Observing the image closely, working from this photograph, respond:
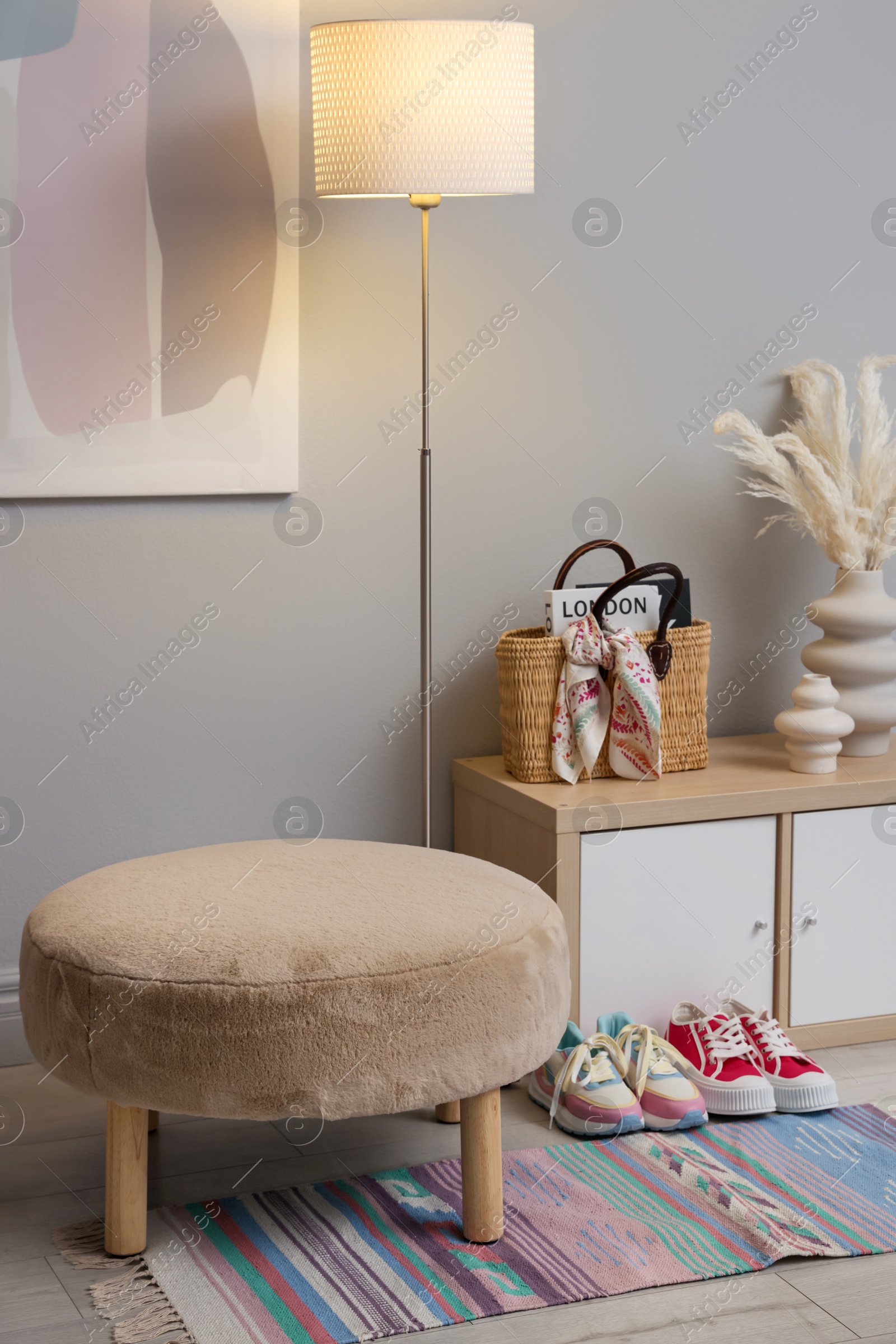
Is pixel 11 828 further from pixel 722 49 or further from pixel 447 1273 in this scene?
pixel 722 49

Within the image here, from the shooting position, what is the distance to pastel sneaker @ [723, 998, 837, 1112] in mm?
2061

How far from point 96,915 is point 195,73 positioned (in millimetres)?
1370

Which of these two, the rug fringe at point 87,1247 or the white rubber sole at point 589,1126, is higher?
the white rubber sole at point 589,1126

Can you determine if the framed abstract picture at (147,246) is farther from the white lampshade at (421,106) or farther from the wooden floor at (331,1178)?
the wooden floor at (331,1178)

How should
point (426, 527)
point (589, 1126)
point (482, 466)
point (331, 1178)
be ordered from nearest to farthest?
point (331, 1178)
point (589, 1126)
point (426, 527)
point (482, 466)

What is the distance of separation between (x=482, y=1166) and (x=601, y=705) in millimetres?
855

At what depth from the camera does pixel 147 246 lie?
2178 mm

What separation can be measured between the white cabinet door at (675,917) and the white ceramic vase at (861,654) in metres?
0.33

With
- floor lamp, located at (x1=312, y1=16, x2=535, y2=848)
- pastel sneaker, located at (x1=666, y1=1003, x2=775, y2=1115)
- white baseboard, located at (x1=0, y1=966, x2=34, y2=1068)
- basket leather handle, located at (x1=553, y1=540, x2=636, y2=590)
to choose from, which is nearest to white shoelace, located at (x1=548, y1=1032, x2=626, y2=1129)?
pastel sneaker, located at (x1=666, y1=1003, x2=775, y2=1115)

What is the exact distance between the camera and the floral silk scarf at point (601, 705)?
2.25 metres

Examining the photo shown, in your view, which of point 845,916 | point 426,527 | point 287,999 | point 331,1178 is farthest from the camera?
point 845,916

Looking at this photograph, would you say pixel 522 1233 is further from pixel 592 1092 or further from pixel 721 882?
pixel 721 882

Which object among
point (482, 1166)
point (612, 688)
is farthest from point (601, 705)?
point (482, 1166)

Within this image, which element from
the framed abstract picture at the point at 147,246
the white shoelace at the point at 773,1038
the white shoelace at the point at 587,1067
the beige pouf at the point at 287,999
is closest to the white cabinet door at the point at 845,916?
the white shoelace at the point at 773,1038
